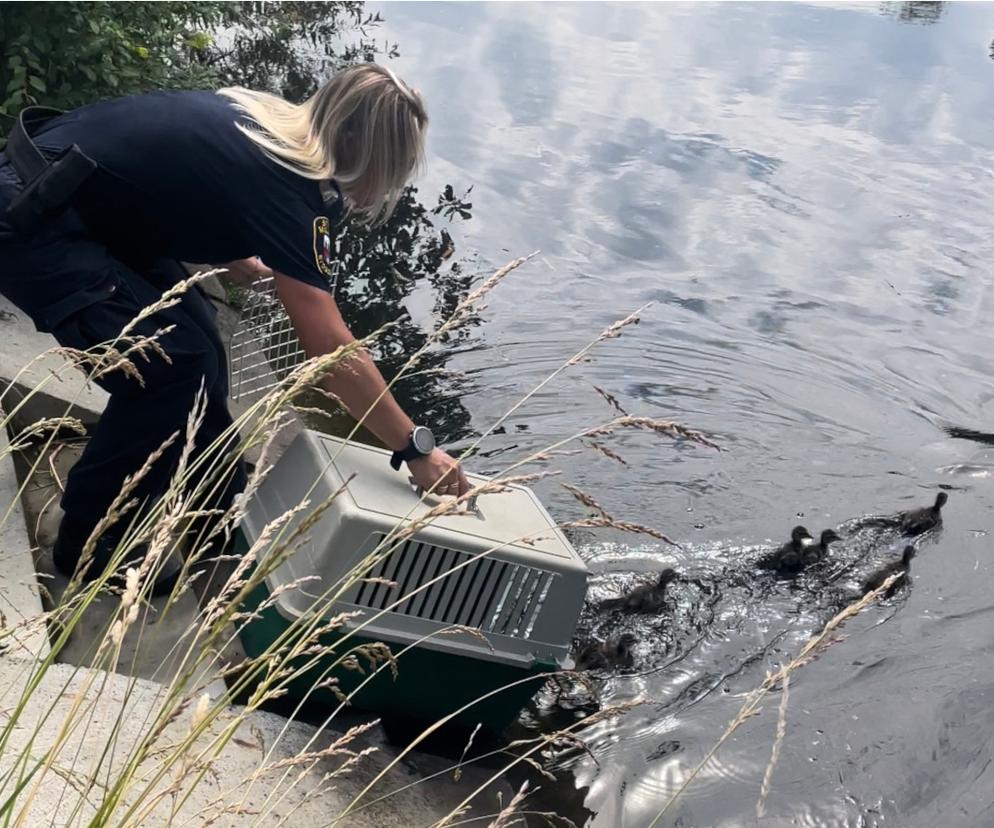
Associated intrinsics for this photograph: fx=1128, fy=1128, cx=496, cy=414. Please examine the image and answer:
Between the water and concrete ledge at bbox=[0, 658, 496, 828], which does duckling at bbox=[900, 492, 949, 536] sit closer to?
the water

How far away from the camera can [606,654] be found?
4.50 metres

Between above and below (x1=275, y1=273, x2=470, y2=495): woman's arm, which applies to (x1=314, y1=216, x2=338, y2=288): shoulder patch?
above

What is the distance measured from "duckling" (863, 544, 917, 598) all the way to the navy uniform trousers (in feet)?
10.3

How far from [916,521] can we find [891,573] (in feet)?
1.66

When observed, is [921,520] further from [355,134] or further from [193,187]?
[193,187]

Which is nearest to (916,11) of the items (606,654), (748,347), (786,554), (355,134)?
(748,347)

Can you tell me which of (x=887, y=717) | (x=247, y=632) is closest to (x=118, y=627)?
(x=247, y=632)

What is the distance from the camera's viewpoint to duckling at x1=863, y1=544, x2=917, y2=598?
206 inches

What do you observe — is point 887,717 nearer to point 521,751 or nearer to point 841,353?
point 521,751

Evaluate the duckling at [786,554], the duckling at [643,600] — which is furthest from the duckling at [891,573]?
the duckling at [643,600]

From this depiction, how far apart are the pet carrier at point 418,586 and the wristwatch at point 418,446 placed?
0.11 meters

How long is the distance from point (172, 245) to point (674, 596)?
2578mm

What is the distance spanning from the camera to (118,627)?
5.60 feet

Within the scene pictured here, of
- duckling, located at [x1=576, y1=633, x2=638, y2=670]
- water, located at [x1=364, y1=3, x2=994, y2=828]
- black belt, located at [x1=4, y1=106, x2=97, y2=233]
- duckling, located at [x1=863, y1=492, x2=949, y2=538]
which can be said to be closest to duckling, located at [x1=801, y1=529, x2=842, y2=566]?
water, located at [x1=364, y1=3, x2=994, y2=828]
